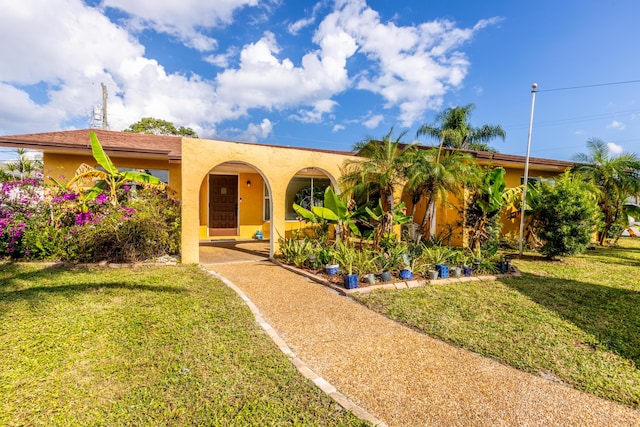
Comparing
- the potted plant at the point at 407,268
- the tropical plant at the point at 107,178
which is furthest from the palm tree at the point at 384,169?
the tropical plant at the point at 107,178

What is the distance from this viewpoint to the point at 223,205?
1652 cm

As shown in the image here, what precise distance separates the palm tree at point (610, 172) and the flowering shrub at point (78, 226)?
17839 mm

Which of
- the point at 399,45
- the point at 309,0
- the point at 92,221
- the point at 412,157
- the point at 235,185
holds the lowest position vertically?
the point at 92,221

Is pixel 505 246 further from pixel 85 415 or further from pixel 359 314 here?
pixel 85 415

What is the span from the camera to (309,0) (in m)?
15.5

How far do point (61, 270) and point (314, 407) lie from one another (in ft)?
28.9

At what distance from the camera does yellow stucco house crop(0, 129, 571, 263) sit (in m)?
9.94

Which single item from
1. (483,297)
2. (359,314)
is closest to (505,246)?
(483,297)

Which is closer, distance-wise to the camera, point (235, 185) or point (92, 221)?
point (92, 221)

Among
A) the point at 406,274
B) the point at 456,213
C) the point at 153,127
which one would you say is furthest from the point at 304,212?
the point at 153,127

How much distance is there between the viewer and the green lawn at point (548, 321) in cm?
424

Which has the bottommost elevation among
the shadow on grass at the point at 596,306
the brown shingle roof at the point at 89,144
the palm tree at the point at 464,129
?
the shadow on grass at the point at 596,306

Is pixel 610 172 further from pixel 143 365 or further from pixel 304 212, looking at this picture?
pixel 143 365

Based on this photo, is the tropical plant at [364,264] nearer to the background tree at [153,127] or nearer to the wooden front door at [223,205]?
the wooden front door at [223,205]
